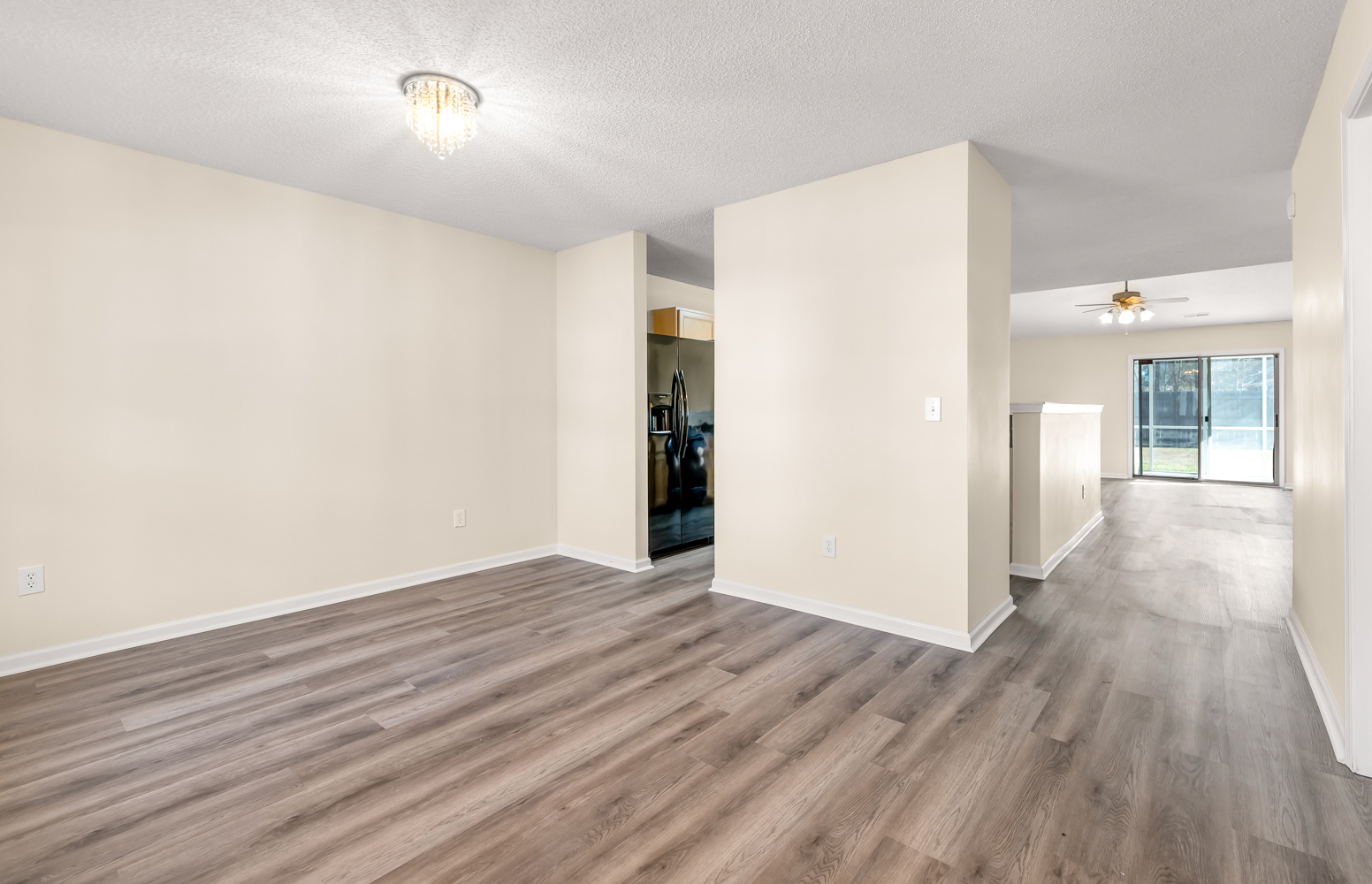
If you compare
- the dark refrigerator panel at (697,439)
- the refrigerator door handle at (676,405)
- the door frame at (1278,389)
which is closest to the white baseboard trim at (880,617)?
the dark refrigerator panel at (697,439)

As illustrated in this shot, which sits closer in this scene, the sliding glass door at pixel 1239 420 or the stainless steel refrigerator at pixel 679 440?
the stainless steel refrigerator at pixel 679 440

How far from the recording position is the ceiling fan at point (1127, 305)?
6.96 meters

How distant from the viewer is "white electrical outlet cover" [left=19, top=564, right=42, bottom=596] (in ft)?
8.96

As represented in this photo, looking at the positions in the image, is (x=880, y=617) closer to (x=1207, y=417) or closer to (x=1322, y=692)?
(x=1322, y=692)

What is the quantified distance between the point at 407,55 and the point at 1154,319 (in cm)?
1036

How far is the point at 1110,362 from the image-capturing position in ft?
34.0

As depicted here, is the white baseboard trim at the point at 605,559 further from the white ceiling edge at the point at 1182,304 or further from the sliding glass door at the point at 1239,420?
the sliding glass door at the point at 1239,420

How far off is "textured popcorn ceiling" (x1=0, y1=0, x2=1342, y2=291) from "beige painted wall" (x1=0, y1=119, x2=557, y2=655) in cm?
32

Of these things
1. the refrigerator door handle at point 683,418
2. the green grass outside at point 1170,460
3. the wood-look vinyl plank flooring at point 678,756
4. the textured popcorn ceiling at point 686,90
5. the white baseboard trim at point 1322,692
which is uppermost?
the textured popcorn ceiling at point 686,90

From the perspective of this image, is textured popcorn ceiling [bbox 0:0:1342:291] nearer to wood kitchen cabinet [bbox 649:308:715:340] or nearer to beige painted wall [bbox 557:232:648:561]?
beige painted wall [bbox 557:232:648:561]

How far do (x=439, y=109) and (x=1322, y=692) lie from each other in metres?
4.10

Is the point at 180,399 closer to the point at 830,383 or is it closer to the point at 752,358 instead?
the point at 752,358

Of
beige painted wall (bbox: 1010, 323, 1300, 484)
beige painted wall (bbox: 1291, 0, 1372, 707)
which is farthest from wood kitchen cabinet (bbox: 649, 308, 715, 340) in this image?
beige painted wall (bbox: 1010, 323, 1300, 484)

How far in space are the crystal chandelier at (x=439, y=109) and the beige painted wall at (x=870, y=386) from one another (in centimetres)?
176
